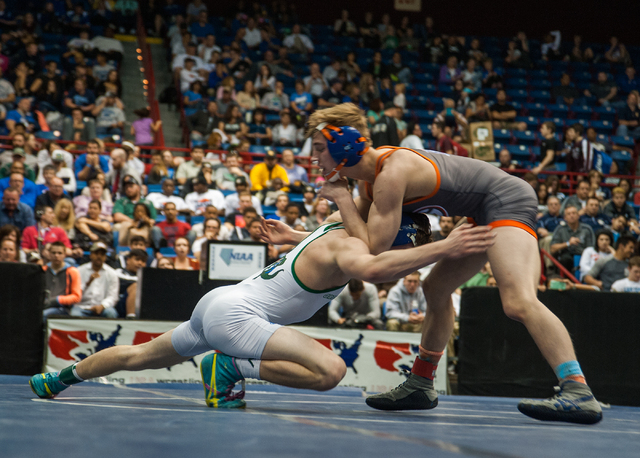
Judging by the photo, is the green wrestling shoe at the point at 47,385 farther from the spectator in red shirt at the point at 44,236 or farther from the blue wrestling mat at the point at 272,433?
the spectator in red shirt at the point at 44,236

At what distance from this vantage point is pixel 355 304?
7188 millimetres

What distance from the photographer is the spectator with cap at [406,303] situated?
7.11 metres

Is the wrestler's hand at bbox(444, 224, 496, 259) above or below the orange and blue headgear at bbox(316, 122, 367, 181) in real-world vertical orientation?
below

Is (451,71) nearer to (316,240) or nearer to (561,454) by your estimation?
(316,240)

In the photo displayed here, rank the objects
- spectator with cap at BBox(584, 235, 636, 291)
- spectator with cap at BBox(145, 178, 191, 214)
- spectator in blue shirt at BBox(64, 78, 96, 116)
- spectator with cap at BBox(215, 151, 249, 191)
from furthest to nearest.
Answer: spectator in blue shirt at BBox(64, 78, 96, 116) < spectator with cap at BBox(215, 151, 249, 191) < spectator with cap at BBox(145, 178, 191, 214) < spectator with cap at BBox(584, 235, 636, 291)

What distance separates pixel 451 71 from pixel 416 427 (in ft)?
46.8

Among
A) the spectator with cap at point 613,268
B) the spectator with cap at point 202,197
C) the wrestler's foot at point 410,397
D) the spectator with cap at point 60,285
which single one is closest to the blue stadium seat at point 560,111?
the spectator with cap at point 613,268

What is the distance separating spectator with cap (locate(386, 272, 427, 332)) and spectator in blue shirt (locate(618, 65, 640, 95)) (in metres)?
12.0

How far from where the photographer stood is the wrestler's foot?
364 centimetres

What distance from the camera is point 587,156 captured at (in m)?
12.6

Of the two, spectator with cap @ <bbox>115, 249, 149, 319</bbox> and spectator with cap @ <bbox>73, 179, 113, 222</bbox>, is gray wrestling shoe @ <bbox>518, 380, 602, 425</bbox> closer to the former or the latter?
spectator with cap @ <bbox>115, 249, 149, 319</bbox>

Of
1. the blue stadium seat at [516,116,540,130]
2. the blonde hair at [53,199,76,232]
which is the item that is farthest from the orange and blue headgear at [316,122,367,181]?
the blue stadium seat at [516,116,540,130]

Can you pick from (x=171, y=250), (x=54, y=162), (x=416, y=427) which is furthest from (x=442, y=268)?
(x=54, y=162)

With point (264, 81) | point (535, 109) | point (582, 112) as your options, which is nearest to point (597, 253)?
point (264, 81)
